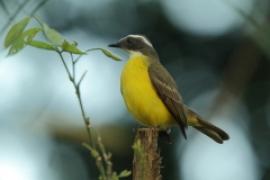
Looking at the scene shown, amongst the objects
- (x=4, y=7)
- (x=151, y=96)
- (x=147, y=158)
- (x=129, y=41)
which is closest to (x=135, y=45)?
(x=129, y=41)

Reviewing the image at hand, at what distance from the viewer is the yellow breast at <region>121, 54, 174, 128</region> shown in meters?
5.43

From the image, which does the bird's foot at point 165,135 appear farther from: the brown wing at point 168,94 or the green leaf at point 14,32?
the green leaf at point 14,32

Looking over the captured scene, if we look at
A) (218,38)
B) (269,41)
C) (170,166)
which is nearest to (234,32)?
(218,38)

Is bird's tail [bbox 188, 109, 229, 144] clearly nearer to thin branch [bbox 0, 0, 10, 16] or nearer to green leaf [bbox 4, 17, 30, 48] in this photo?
thin branch [bbox 0, 0, 10, 16]

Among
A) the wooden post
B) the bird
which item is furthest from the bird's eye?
the wooden post

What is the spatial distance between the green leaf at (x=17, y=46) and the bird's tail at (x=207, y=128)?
3.60 m

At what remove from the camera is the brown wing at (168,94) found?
5.45 metres

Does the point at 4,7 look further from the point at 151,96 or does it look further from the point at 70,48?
the point at 151,96

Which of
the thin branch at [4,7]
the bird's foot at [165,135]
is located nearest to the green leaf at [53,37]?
the thin branch at [4,7]

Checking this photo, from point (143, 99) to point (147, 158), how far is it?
8.04ft

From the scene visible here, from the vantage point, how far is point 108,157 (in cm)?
201

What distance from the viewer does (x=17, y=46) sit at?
2.27 metres

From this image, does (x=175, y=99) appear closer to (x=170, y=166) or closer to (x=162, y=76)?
(x=162, y=76)

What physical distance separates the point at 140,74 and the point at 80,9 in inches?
248
